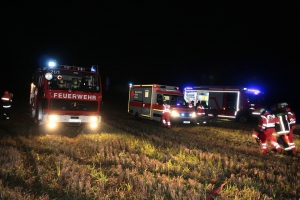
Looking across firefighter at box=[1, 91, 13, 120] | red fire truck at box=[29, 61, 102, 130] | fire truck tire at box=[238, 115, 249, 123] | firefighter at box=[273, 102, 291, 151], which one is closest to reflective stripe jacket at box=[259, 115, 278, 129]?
firefighter at box=[273, 102, 291, 151]

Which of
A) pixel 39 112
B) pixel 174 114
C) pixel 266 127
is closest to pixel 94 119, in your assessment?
pixel 39 112

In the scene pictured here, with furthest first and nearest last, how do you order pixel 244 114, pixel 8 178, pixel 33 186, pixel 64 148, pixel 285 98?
pixel 285 98
pixel 244 114
pixel 64 148
pixel 8 178
pixel 33 186

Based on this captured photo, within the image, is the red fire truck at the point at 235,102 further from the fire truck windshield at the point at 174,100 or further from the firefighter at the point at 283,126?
the firefighter at the point at 283,126

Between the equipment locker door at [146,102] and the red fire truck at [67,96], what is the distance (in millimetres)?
5501

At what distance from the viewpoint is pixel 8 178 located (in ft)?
17.3

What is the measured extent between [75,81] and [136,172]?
6462 millimetres

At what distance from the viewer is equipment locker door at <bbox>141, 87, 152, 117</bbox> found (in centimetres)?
1677

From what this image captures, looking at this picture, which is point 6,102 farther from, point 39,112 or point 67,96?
point 67,96

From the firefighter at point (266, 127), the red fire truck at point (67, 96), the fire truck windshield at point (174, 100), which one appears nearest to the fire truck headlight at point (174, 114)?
the fire truck windshield at point (174, 100)

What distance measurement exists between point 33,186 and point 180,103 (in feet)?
39.1

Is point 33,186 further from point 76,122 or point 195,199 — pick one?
point 76,122

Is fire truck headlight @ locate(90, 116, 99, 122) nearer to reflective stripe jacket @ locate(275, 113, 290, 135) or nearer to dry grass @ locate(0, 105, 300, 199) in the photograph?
dry grass @ locate(0, 105, 300, 199)

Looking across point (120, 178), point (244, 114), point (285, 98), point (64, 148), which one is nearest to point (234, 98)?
point (244, 114)

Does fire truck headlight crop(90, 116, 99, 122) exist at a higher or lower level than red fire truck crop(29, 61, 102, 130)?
lower
